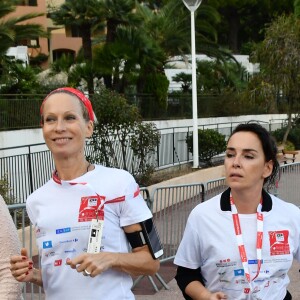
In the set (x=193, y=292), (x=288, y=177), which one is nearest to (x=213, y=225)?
(x=193, y=292)

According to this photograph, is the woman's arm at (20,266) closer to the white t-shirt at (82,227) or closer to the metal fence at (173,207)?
the white t-shirt at (82,227)

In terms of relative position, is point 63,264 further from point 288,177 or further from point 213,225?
point 288,177

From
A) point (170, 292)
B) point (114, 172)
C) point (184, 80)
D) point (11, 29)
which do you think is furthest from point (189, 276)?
point (184, 80)

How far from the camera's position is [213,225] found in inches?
134

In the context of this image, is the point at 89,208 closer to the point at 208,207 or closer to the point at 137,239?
the point at 137,239

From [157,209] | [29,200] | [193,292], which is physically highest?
[29,200]

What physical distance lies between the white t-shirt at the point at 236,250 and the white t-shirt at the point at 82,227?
40 centimetres

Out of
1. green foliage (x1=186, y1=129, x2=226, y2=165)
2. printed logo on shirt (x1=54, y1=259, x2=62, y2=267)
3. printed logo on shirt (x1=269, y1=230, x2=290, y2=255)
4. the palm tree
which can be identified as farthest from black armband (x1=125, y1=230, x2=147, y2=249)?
the palm tree

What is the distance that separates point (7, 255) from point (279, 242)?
1.25 m

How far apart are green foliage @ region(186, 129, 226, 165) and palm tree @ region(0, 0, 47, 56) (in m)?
6.15

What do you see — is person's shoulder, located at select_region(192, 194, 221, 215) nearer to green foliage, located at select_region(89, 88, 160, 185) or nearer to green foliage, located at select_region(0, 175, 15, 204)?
green foliage, located at select_region(0, 175, 15, 204)

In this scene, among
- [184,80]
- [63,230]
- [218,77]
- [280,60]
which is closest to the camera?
[63,230]

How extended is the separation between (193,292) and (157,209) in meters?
5.15

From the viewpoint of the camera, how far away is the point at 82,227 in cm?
307
